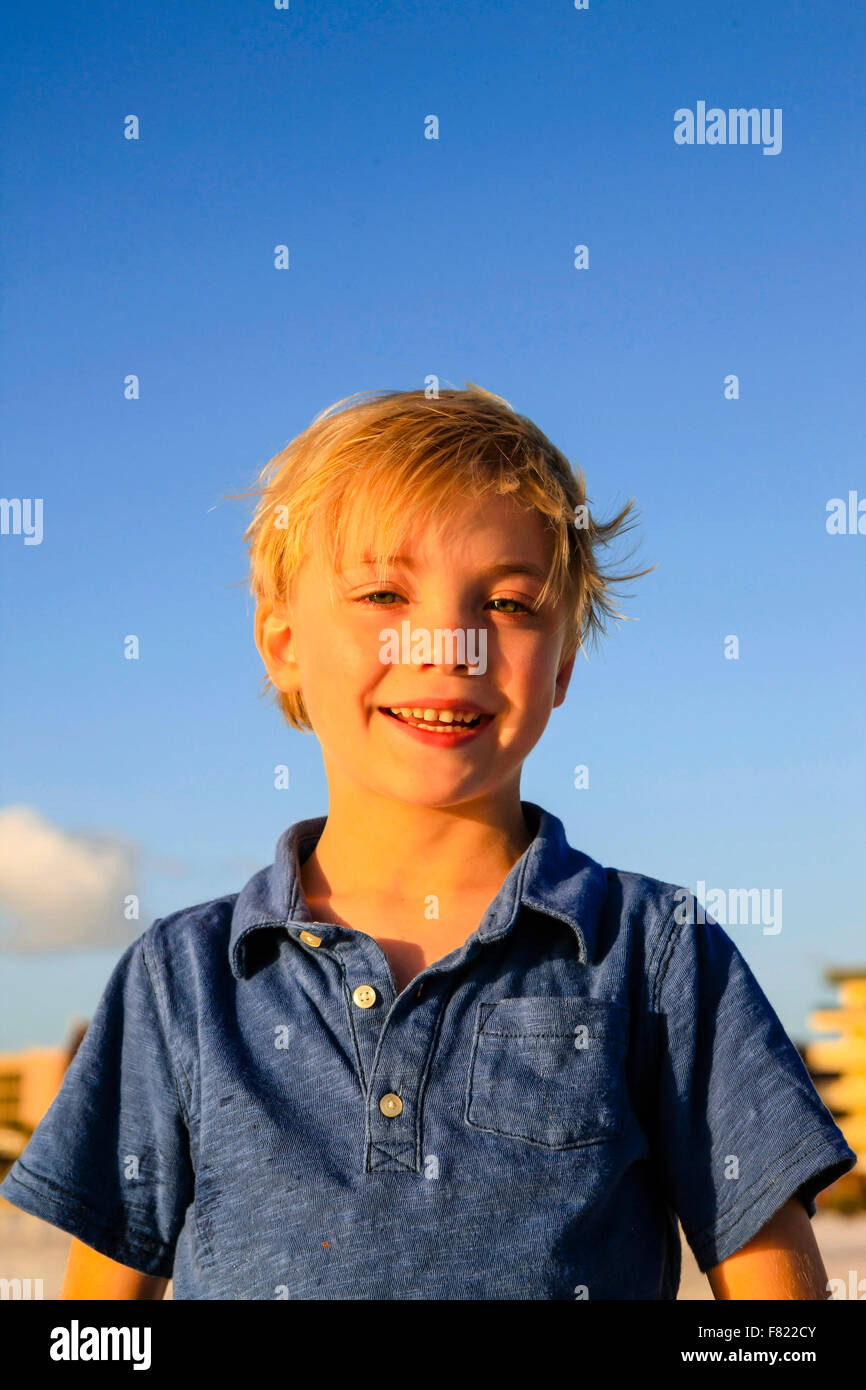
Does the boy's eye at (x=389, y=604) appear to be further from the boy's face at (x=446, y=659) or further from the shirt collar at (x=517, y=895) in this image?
the shirt collar at (x=517, y=895)

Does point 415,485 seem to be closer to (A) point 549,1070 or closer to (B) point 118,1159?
(A) point 549,1070

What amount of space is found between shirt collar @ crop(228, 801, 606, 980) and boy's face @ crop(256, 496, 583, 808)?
132 millimetres

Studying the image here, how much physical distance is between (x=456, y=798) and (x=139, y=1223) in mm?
749

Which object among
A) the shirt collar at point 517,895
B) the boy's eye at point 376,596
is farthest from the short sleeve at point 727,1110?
the boy's eye at point 376,596

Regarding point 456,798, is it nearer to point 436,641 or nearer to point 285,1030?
point 436,641

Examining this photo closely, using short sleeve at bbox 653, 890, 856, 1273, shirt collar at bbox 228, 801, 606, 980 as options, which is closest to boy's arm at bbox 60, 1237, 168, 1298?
shirt collar at bbox 228, 801, 606, 980

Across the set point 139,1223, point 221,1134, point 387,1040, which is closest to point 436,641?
point 387,1040

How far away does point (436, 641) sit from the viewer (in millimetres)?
1816

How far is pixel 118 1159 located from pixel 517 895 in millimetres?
685

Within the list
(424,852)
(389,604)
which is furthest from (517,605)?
(424,852)

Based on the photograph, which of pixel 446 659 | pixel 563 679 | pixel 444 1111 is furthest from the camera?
pixel 563 679

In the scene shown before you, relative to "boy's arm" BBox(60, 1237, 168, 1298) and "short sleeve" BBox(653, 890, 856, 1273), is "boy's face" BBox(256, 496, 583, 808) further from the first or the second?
"boy's arm" BBox(60, 1237, 168, 1298)

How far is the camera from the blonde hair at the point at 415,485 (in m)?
1.91

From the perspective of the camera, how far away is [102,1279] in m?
1.82
